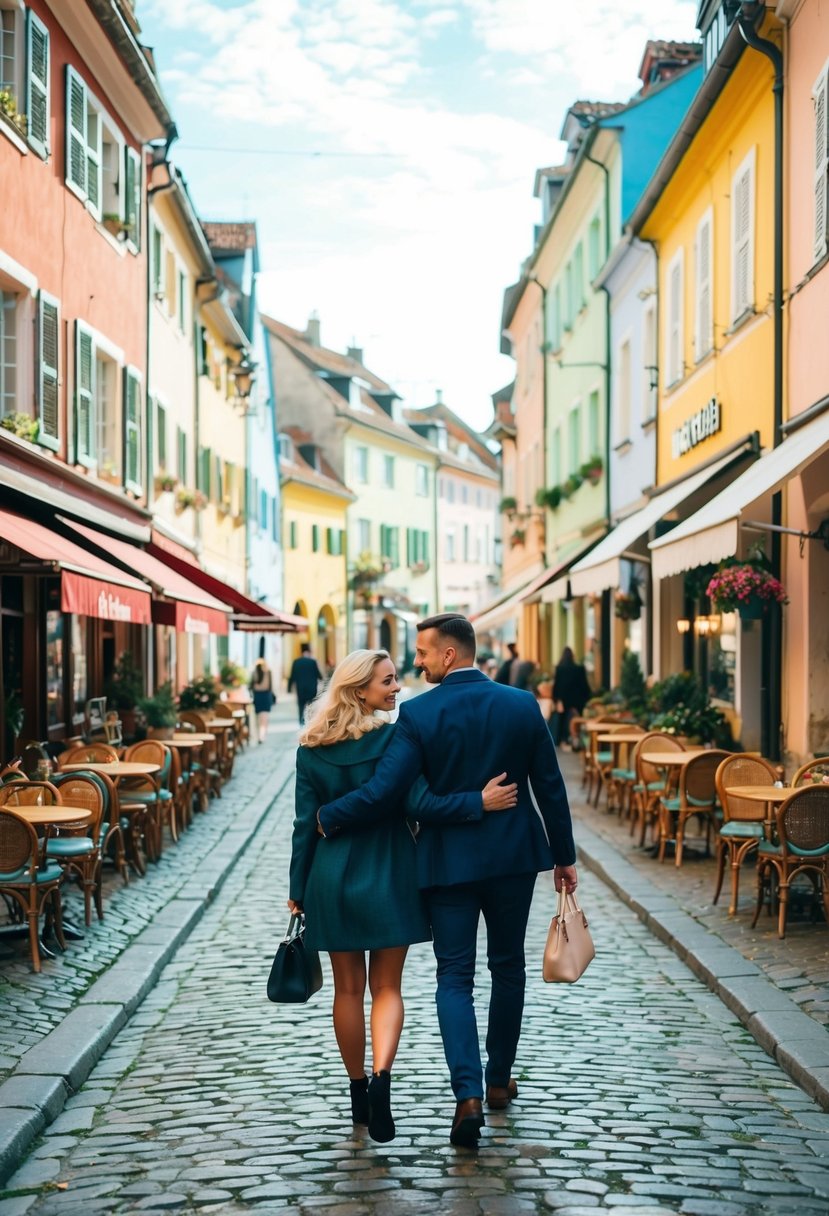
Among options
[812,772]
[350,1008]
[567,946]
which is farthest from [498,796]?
[812,772]

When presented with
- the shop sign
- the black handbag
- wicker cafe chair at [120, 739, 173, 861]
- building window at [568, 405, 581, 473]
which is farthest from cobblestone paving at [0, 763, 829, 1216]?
building window at [568, 405, 581, 473]

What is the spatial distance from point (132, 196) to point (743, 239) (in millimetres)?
8288

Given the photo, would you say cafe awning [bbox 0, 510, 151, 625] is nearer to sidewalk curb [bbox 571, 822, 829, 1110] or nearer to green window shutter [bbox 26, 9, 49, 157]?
sidewalk curb [bbox 571, 822, 829, 1110]

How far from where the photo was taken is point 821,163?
11914 millimetres

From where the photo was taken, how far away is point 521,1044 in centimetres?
686

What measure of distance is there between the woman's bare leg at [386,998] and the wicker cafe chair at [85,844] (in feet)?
14.4

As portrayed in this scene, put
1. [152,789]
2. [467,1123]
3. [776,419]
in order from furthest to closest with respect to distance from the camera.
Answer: [776,419], [152,789], [467,1123]

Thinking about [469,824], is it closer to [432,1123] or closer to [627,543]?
[432,1123]

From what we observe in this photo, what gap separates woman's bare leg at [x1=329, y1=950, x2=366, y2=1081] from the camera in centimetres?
544

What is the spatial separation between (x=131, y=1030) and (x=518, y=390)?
34.7 metres

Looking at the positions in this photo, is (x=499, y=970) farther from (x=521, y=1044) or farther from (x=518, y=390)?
(x=518, y=390)

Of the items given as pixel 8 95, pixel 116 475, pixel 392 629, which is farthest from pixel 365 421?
pixel 8 95

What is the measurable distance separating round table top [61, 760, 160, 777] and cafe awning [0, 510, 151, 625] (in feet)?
3.78

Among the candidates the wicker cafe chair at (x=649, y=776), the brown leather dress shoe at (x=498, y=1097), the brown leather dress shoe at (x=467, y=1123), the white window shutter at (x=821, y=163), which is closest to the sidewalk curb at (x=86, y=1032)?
the brown leather dress shoe at (x=467, y=1123)
